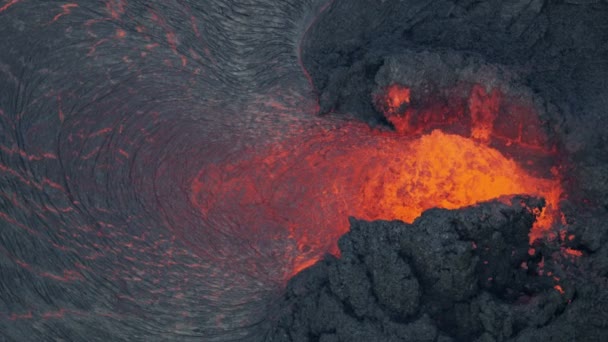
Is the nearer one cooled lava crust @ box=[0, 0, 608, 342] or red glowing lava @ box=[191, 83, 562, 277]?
cooled lava crust @ box=[0, 0, 608, 342]

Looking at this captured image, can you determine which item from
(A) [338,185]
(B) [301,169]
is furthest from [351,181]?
(B) [301,169]

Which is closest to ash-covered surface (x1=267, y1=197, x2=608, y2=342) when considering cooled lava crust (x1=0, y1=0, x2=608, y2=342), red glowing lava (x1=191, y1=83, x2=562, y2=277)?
cooled lava crust (x1=0, y1=0, x2=608, y2=342)

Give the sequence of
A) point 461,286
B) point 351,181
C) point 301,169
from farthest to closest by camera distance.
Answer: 1. point 301,169
2. point 351,181
3. point 461,286

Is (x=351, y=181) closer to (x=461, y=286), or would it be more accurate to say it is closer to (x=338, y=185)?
(x=338, y=185)

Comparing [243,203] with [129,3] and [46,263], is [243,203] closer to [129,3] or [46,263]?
[46,263]

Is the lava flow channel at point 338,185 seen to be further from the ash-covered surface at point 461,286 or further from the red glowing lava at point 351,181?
the ash-covered surface at point 461,286

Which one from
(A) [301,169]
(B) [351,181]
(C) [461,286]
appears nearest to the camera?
(C) [461,286]

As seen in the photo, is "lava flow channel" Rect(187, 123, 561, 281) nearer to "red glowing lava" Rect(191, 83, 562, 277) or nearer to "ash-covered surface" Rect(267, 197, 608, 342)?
"red glowing lava" Rect(191, 83, 562, 277)
